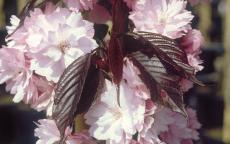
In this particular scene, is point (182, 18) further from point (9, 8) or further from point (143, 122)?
point (9, 8)

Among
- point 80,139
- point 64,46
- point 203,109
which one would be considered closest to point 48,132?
point 80,139

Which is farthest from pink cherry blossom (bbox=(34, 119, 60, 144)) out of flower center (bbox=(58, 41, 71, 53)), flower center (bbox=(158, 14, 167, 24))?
flower center (bbox=(158, 14, 167, 24))

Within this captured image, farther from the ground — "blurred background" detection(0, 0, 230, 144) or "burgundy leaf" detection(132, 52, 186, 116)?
"burgundy leaf" detection(132, 52, 186, 116)

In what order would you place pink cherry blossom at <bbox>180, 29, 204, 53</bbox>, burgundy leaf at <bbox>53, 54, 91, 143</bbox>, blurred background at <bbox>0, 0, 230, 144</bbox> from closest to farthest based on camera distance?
burgundy leaf at <bbox>53, 54, 91, 143</bbox>
pink cherry blossom at <bbox>180, 29, 204, 53</bbox>
blurred background at <bbox>0, 0, 230, 144</bbox>

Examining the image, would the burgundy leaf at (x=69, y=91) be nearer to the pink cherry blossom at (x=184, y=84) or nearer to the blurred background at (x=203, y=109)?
the pink cherry blossom at (x=184, y=84)

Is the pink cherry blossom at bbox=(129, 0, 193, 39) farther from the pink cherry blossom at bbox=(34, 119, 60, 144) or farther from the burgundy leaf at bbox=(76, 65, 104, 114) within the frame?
Result: the pink cherry blossom at bbox=(34, 119, 60, 144)

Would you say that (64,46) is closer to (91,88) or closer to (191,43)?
(91,88)

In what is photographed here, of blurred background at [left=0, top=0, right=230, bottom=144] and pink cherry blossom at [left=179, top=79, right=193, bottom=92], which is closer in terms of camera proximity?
pink cherry blossom at [left=179, top=79, right=193, bottom=92]

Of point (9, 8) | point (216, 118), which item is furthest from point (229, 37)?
point (9, 8)
